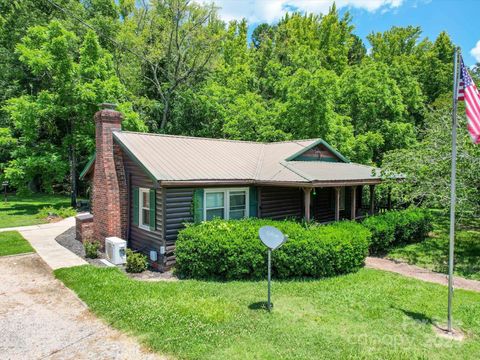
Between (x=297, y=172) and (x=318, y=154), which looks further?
(x=318, y=154)

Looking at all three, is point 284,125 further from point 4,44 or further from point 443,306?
point 4,44

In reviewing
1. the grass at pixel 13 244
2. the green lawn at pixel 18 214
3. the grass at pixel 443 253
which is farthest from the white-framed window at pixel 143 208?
the green lawn at pixel 18 214

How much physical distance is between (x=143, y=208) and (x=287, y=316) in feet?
21.3

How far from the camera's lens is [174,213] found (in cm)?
1027

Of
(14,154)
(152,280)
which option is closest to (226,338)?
(152,280)

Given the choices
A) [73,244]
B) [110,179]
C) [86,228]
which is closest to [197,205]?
[110,179]

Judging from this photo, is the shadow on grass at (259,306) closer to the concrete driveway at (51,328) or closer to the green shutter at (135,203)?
the concrete driveway at (51,328)

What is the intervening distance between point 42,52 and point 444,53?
34.4 meters

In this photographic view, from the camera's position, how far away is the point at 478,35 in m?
19.3

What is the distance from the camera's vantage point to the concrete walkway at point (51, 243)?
36.1ft

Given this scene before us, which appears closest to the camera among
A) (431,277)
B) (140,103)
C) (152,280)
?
(152,280)

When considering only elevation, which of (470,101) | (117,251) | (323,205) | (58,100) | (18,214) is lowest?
(18,214)

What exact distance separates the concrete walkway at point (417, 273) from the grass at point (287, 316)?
30.3 inches

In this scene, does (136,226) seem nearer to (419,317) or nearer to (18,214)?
(419,317)
